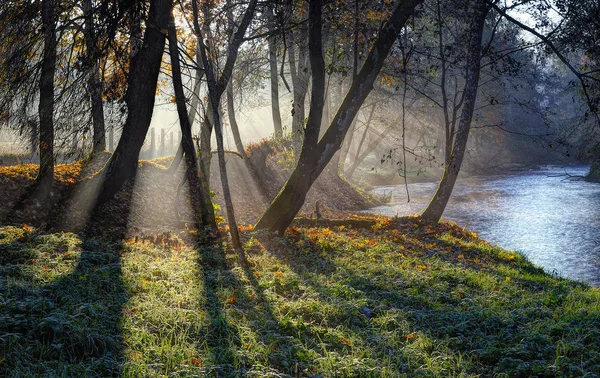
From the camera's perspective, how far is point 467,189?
1299 inches

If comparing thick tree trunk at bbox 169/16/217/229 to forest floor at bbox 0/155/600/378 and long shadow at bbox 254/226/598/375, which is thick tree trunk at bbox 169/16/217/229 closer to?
forest floor at bbox 0/155/600/378

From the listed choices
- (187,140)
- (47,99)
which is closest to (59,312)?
(187,140)

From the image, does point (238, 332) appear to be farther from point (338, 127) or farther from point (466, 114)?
point (466, 114)

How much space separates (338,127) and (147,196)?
7.76m

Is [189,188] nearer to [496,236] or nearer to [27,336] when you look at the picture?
[496,236]

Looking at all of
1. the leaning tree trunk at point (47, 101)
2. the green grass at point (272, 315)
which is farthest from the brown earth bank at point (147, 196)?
the green grass at point (272, 315)

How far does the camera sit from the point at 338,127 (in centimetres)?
1135

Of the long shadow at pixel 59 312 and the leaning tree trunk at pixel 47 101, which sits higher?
the leaning tree trunk at pixel 47 101

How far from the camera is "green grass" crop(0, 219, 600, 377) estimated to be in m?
4.76

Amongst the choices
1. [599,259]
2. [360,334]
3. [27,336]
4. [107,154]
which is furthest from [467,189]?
[27,336]

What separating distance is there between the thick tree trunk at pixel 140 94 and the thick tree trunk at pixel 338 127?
11.4ft

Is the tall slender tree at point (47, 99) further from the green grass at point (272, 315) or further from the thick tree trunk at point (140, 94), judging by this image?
the green grass at point (272, 315)

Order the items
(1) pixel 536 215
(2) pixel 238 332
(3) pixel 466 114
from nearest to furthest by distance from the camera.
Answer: (2) pixel 238 332
(3) pixel 466 114
(1) pixel 536 215

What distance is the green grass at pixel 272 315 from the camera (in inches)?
187
